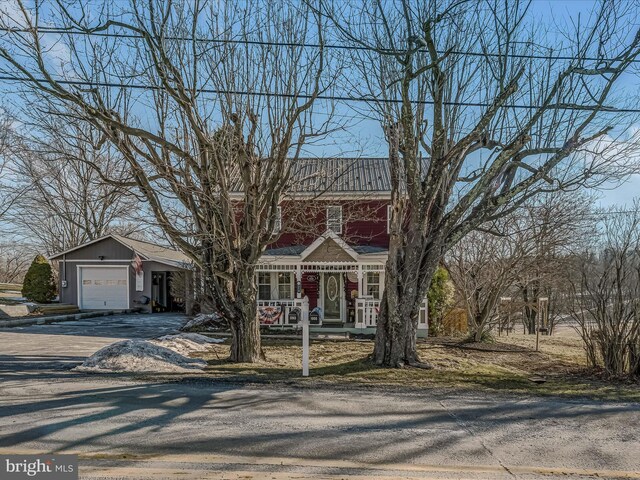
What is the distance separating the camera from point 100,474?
3811 millimetres

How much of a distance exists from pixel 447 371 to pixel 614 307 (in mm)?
3212

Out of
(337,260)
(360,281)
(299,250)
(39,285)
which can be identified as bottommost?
(39,285)

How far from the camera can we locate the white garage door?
24.1m

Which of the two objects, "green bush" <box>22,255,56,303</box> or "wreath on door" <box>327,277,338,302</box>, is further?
"green bush" <box>22,255,56,303</box>

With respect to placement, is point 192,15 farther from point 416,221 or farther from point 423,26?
point 416,221

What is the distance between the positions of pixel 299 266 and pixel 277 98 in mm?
8684

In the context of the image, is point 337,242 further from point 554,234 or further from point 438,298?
point 554,234

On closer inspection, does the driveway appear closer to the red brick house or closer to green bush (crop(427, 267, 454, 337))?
the red brick house

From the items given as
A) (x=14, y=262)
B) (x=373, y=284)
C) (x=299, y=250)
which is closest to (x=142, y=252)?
(x=299, y=250)

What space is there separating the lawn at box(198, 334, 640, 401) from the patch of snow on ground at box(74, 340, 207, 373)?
552mm

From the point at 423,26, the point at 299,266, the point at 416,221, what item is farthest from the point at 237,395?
the point at 299,266

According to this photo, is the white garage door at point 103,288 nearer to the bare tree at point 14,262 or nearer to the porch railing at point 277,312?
the porch railing at point 277,312

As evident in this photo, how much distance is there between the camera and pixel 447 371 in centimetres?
867

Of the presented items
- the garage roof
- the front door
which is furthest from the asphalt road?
the garage roof
